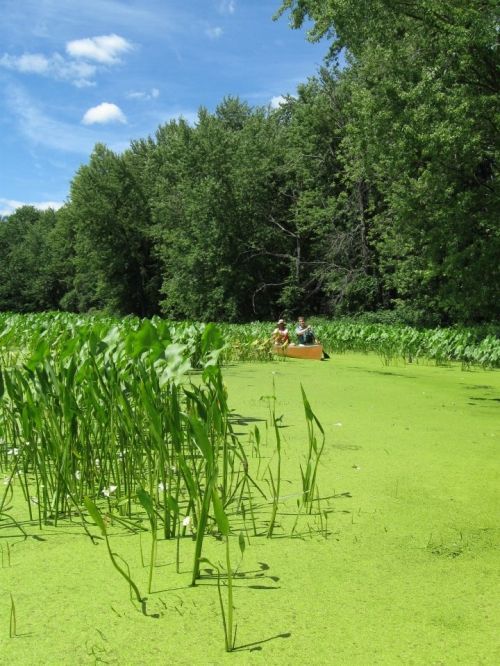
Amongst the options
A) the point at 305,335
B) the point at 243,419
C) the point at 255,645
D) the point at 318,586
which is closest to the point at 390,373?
Result: the point at 305,335

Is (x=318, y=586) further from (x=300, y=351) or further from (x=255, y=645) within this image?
(x=300, y=351)

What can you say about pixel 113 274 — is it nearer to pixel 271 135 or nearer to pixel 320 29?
pixel 271 135

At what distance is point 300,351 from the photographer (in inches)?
367

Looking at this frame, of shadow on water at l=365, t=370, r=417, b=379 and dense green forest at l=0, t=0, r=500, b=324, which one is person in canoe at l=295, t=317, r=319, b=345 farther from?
dense green forest at l=0, t=0, r=500, b=324

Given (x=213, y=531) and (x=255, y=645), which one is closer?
(x=255, y=645)

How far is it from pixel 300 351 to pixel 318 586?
7.83 m

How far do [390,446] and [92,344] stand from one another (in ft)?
5.30

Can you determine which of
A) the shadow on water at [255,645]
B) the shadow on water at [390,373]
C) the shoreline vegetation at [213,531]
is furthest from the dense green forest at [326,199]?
the shadow on water at [255,645]

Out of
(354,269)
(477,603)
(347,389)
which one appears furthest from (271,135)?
(477,603)

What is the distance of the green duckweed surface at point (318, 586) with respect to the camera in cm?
123

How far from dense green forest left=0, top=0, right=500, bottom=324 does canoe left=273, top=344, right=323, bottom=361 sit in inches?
143

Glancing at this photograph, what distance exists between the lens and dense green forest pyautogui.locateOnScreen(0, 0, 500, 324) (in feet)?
31.8

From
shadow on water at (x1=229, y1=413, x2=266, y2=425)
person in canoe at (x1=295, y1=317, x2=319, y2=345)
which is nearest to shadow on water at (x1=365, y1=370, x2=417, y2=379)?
person in canoe at (x1=295, y1=317, x2=319, y2=345)

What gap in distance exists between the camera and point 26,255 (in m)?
41.6
